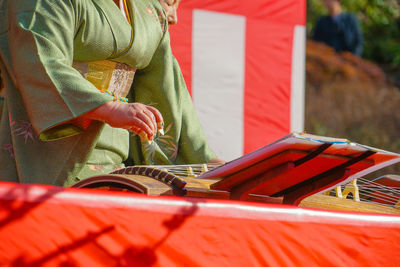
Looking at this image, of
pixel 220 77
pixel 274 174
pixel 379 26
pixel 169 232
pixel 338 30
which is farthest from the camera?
pixel 379 26

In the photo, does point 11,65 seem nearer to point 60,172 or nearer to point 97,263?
point 60,172

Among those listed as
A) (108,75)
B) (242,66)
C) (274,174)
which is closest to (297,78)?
(242,66)

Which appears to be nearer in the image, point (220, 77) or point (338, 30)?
point (220, 77)

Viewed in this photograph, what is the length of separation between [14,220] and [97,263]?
0.15 metres

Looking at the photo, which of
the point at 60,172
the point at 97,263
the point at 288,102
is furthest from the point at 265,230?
the point at 288,102

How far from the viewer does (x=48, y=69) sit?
4.11 ft

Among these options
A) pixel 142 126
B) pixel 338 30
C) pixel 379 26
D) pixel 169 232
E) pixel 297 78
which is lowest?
pixel 169 232

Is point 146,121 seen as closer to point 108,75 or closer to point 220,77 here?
point 108,75

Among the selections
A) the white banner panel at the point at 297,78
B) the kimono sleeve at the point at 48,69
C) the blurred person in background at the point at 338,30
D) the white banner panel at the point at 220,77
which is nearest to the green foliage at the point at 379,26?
the blurred person in background at the point at 338,30

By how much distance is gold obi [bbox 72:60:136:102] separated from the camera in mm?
1492

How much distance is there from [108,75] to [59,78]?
312 mm

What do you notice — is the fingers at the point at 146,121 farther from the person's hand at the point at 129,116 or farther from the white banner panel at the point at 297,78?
the white banner panel at the point at 297,78

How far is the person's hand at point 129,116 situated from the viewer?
1.20 metres

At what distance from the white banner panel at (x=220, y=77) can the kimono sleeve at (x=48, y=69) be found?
1.44 metres
